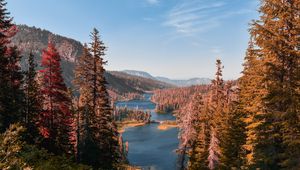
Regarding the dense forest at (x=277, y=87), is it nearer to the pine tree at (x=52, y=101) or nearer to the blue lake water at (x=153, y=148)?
the pine tree at (x=52, y=101)

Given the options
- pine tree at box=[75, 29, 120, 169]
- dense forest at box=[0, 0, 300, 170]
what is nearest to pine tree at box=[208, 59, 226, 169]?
dense forest at box=[0, 0, 300, 170]

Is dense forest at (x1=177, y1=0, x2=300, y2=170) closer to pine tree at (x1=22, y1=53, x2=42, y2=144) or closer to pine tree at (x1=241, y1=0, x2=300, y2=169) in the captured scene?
pine tree at (x1=241, y1=0, x2=300, y2=169)

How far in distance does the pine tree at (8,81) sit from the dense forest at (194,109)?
0.09 meters

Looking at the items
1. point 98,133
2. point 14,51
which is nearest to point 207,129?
point 98,133

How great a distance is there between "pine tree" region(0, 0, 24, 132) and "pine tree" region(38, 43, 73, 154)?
2.52 meters

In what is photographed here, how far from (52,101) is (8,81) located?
5.00 meters

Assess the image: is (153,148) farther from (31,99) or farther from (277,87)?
(277,87)

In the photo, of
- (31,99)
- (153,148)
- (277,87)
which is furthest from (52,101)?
(153,148)

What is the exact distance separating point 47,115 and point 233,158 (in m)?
21.3

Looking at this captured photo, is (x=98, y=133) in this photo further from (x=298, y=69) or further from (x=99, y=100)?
(x=298, y=69)

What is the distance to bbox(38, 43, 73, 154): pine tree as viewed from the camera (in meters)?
25.6

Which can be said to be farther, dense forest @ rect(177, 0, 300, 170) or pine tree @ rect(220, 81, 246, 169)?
pine tree @ rect(220, 81, 246, 169)

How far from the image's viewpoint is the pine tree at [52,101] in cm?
2556

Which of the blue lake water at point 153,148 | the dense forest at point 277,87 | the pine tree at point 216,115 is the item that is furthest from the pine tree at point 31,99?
the blue lake water at point 153,148
